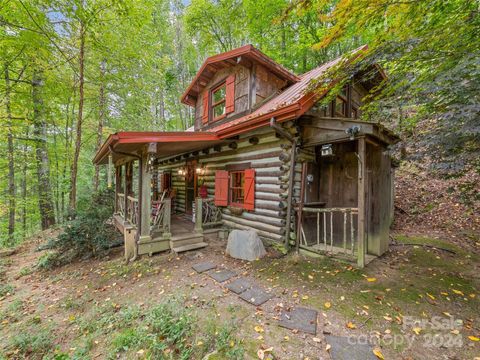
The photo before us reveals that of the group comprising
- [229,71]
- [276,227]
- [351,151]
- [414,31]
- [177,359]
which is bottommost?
[177,359]

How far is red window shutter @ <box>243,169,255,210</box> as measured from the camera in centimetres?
622

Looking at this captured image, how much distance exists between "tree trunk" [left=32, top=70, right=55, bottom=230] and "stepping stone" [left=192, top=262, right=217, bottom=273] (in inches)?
378

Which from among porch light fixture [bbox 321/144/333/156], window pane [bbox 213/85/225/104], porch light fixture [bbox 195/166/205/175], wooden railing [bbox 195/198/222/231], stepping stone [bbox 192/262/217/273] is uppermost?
window pane [bbox 213/85/225/104]

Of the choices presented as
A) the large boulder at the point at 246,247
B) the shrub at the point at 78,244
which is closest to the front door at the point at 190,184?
the shrub at the point at 78,244

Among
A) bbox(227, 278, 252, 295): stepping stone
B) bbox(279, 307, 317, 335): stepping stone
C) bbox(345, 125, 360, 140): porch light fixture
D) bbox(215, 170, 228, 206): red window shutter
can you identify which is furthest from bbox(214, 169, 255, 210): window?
bbox(279, 307, 317, 335): stepping stone

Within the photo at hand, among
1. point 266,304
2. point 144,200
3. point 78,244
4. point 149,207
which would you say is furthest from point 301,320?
point 78,244

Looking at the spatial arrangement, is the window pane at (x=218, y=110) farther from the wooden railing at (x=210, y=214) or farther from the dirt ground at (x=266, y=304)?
the dirt ground at (x=266, y=304)

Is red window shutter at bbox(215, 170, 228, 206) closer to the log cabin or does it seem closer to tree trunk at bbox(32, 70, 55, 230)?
the log cabin

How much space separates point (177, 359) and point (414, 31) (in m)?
6.22

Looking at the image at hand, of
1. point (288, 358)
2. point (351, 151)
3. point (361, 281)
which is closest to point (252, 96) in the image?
point (351, 151)

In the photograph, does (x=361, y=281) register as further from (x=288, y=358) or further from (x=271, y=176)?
(x=271, y=176)

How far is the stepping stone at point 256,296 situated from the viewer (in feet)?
11.4

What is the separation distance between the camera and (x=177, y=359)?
246 cm

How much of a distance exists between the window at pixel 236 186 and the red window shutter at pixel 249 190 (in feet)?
2.36
